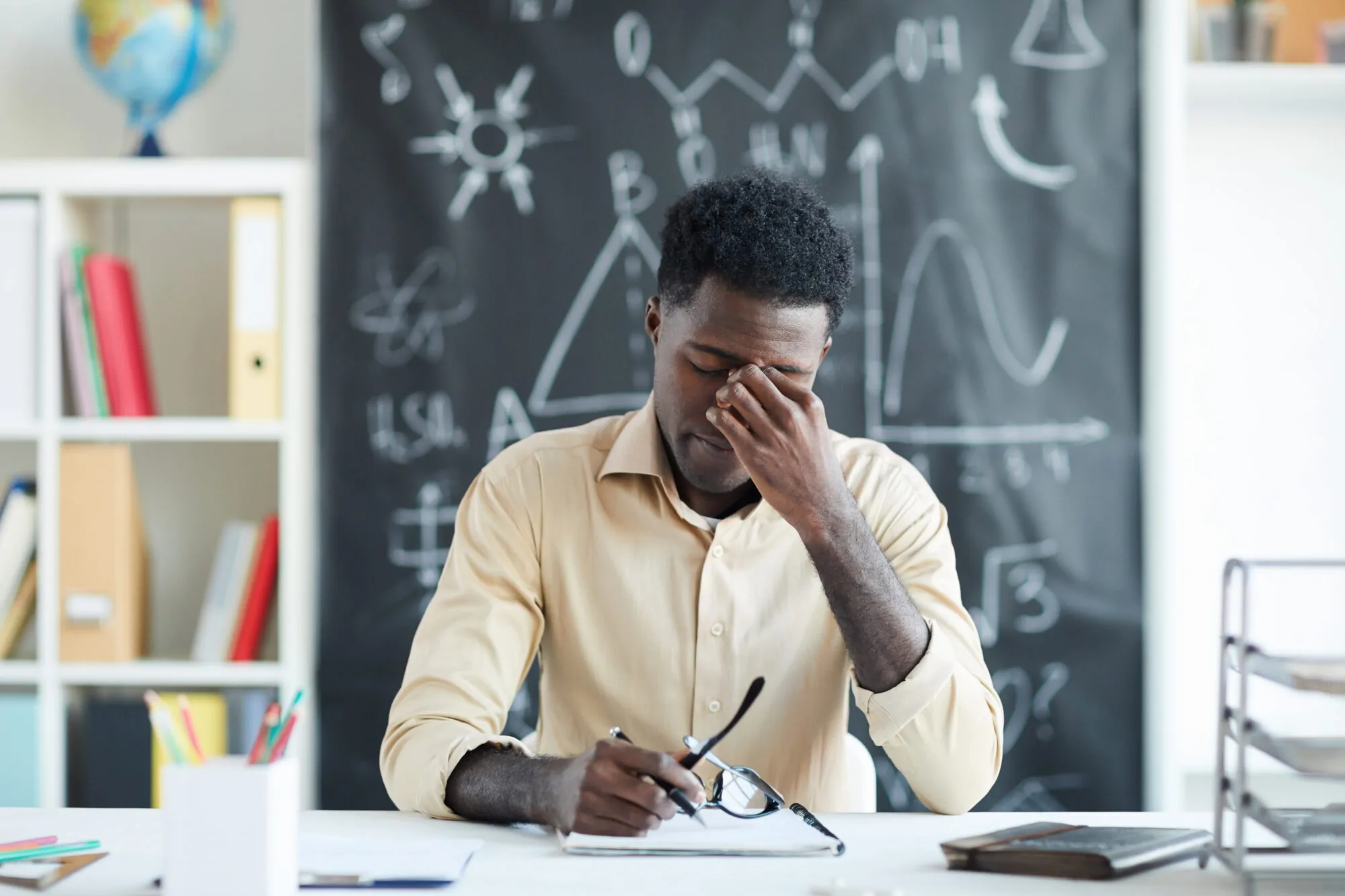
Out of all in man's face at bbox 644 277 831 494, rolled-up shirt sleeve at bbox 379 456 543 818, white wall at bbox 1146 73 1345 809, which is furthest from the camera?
white wall at bbox 1146 73 1345 809

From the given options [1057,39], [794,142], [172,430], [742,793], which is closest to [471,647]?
[742,793]

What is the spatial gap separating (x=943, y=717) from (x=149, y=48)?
1809mm

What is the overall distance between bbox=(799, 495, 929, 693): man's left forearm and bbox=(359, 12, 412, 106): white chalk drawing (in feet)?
4.74

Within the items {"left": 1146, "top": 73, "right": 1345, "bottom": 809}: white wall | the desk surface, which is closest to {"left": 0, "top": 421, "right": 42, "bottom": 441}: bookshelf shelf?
the desk surface

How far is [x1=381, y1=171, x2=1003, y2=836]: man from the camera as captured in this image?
131cm

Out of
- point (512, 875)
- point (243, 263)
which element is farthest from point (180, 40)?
point (512, 875)

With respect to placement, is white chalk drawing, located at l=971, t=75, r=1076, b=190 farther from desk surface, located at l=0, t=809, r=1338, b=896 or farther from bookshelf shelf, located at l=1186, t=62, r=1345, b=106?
desk surface, located at l=0, t=809, r=1338, b=896

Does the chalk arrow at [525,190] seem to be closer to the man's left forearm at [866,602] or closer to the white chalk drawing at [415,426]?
the white chalk drawing at [415,426]

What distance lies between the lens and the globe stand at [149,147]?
2.29 m

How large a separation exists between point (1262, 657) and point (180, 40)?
6.77 ft

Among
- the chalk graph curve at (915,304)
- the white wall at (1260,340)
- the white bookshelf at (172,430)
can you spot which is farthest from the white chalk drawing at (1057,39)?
the white bookshelf at (172,430)

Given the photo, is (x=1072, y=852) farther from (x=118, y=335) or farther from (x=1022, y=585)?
(x=118, y=335)

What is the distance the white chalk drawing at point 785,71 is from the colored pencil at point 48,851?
167 cm

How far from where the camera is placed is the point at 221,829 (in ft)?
2.70
